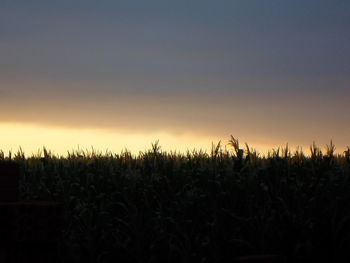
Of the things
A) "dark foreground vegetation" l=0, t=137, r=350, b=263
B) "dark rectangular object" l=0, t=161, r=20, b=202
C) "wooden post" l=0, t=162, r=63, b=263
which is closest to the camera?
"wooden post" l=0, t=162, r=63, b=263

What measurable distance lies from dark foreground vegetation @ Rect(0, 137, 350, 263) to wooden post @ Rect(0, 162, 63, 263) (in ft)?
8.55

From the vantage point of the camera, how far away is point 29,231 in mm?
9695

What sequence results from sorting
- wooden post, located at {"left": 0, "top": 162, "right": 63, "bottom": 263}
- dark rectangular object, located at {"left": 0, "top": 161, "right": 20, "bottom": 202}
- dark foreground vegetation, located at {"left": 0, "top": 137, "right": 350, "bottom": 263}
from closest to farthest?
wooden post, located at {"left": 0, "top": 162, "right": 63, "bottom": 263} → dark rectangular object, located at {"left": 0, "top": 161, "right": 20, "bottom": 202} → dark foreground vegetation, located at {"left": 0, "top": 137, "right": 350, "bottom": 263}

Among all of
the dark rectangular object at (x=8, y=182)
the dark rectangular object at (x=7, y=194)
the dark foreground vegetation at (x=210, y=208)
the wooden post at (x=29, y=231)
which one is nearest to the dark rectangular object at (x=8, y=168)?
the dark rectangular object at (x=8, y=182)

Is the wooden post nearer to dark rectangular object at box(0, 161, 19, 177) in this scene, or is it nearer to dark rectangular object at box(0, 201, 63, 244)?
dark rectangular object at box(0, 201, 63, 244)

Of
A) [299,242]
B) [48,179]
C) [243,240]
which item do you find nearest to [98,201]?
[48,179]

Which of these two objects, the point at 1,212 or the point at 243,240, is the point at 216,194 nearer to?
the point at 243,240

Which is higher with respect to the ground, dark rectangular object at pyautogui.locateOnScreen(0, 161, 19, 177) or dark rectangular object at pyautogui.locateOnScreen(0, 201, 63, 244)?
dark rectangular object at pyautogui.locateOnScreen(0, 161, 19, 177)

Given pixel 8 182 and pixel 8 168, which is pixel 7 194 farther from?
pixel 8 168

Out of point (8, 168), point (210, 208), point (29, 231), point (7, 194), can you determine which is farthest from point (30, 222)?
point (210, 208)

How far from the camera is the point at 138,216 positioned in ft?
40.0

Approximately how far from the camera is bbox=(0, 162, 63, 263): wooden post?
9680 mm

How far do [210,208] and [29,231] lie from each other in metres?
3.41

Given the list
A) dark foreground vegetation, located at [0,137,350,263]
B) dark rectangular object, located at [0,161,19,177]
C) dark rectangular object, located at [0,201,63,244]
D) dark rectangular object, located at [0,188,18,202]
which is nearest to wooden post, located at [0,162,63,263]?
dark rectangular object, located at [0,201,63,244]
